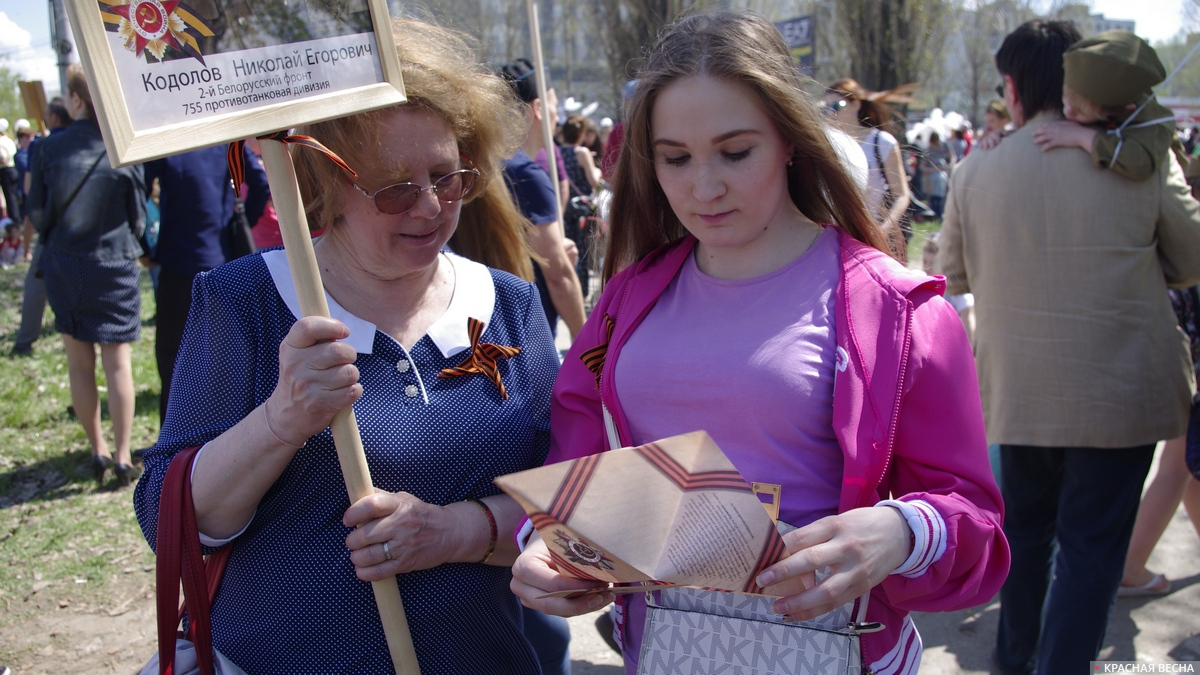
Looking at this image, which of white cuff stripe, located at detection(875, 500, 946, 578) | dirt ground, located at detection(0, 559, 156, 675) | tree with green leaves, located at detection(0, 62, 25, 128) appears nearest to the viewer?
white cuff stripe, located at detection(875, 500, 946, 578)

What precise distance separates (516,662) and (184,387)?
0.84 meters

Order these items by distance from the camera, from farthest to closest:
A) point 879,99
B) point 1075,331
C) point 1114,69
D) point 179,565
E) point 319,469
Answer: point 879,99, point 1075,331, point 1114,69, point 319,469, point 179,565

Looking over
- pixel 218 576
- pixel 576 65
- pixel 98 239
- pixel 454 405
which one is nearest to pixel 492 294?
pixel 454 405

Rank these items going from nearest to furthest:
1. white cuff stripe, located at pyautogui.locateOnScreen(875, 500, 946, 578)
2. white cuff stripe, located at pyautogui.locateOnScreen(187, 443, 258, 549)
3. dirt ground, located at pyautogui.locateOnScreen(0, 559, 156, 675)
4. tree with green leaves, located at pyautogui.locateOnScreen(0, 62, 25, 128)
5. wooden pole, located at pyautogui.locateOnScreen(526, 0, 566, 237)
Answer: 1. white cuff stripe, located at pyautogui.locateOnScreen(875, 500, 946, 578)
2. white cuff stripe, located at pyautogui.locateOnScreen(187, 443, 258, 549)
3. dirt ground, located at pyautogui.locateOnScreen(0, 559, 156, 675)
4. wooden pole, located at pyautogui.locateOnScreen(526, 0, 566, 237)
5. tree with green leaves, located at pyautogui.locateOnScreen(0, 62, 25, 128)

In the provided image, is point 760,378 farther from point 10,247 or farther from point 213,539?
point 10,247

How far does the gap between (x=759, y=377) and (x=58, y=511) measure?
4.25 metres

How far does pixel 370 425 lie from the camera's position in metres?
1.54

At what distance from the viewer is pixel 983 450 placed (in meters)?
1.35

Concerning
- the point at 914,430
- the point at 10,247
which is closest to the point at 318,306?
the point at 914,430

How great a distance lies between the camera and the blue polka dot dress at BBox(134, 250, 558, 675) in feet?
4.96

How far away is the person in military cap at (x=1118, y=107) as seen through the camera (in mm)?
2439

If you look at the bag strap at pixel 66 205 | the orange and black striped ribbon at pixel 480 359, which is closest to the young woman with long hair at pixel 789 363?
the orange and black striped ribbon at pixel 480 359

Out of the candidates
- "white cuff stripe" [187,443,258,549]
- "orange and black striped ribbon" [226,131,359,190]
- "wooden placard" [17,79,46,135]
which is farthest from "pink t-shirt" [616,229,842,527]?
"wooden placard" [17,79,46,135]

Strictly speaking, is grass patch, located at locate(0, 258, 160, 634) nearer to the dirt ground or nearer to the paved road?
the dirt ground
